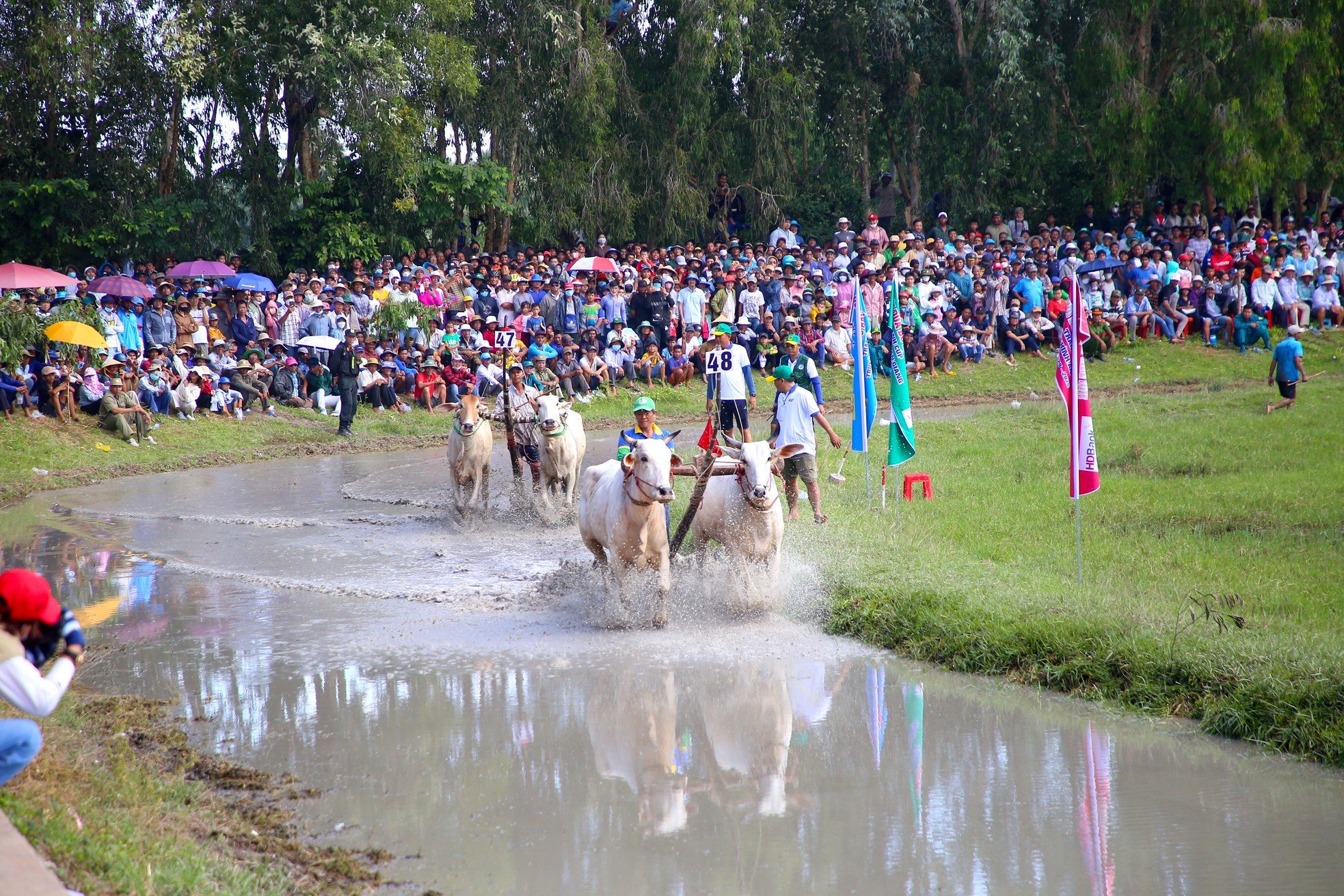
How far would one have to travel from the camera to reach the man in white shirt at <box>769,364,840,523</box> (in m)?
12.7

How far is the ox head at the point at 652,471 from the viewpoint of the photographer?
9.33 meters

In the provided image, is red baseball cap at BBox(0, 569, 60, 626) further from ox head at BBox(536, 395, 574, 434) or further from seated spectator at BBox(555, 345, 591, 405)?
seated spectator at BBox(555, 345, 591, 405)

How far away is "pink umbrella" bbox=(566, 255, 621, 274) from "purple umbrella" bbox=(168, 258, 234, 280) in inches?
280

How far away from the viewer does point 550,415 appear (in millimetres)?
14852

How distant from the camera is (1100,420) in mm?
19859

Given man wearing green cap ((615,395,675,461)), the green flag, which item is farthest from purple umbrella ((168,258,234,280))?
the green flag

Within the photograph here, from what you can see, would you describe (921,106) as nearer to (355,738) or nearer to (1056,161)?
(1056,161)

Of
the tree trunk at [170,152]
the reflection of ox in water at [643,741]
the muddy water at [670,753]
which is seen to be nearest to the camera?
the muddy water at [670,753]

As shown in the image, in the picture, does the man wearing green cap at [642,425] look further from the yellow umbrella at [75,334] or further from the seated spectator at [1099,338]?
the seated spectator at [1099,338]

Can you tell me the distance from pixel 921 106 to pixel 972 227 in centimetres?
408

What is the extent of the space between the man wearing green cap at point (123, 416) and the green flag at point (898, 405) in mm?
13722

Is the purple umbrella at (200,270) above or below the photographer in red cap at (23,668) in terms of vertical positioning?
above

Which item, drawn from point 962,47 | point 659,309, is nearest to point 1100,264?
point 962,47

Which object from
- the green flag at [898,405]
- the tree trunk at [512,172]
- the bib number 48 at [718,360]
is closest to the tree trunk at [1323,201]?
the tree trunk at [512,172]
